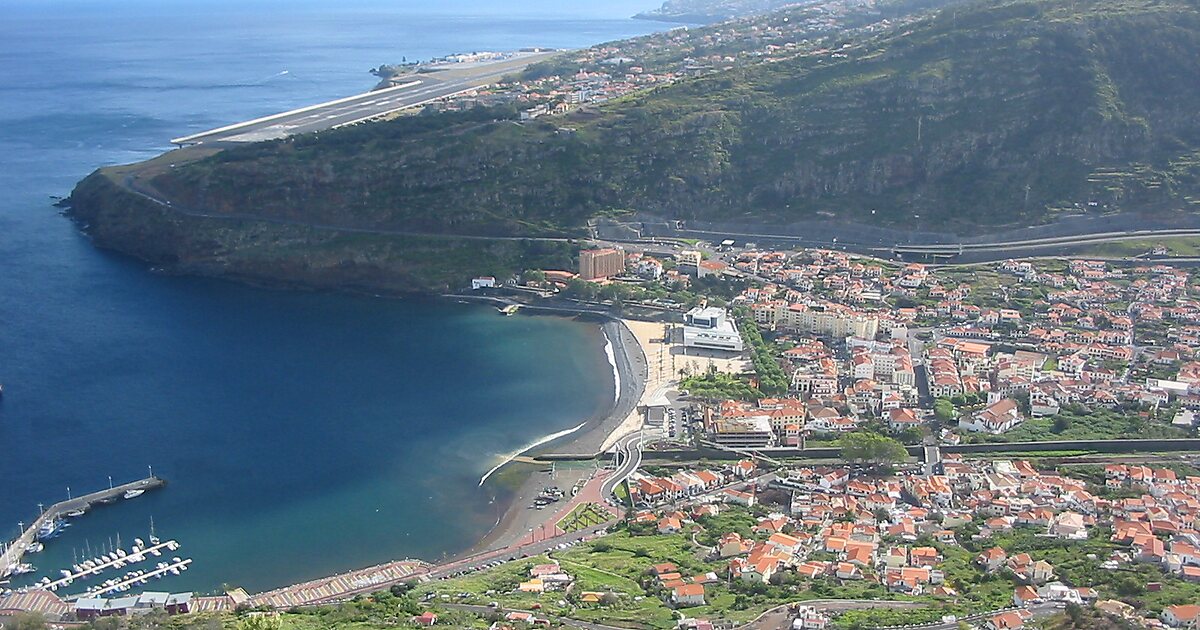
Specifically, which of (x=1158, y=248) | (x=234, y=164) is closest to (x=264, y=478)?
(x=234, y=164)

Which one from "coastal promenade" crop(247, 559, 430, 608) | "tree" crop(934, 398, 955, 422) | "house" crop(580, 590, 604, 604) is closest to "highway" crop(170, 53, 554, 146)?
"tree" crop(934, 398, 955, 422)

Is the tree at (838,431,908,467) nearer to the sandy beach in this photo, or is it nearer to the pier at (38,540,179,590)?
the sandy beach

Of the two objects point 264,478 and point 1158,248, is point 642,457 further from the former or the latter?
point 1158,248

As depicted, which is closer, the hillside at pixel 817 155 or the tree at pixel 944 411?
the tree at pixel 944 411

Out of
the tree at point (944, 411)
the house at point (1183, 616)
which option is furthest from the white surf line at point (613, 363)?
the house at point (1183, 616)

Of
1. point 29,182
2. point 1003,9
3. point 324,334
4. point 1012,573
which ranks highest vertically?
point 1003,9

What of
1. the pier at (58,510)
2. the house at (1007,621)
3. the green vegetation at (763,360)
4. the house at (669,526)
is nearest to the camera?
the house at (1007,621)

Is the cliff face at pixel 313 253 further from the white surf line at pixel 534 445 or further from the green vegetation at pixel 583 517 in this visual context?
the green vegetation at pixel 583 517
